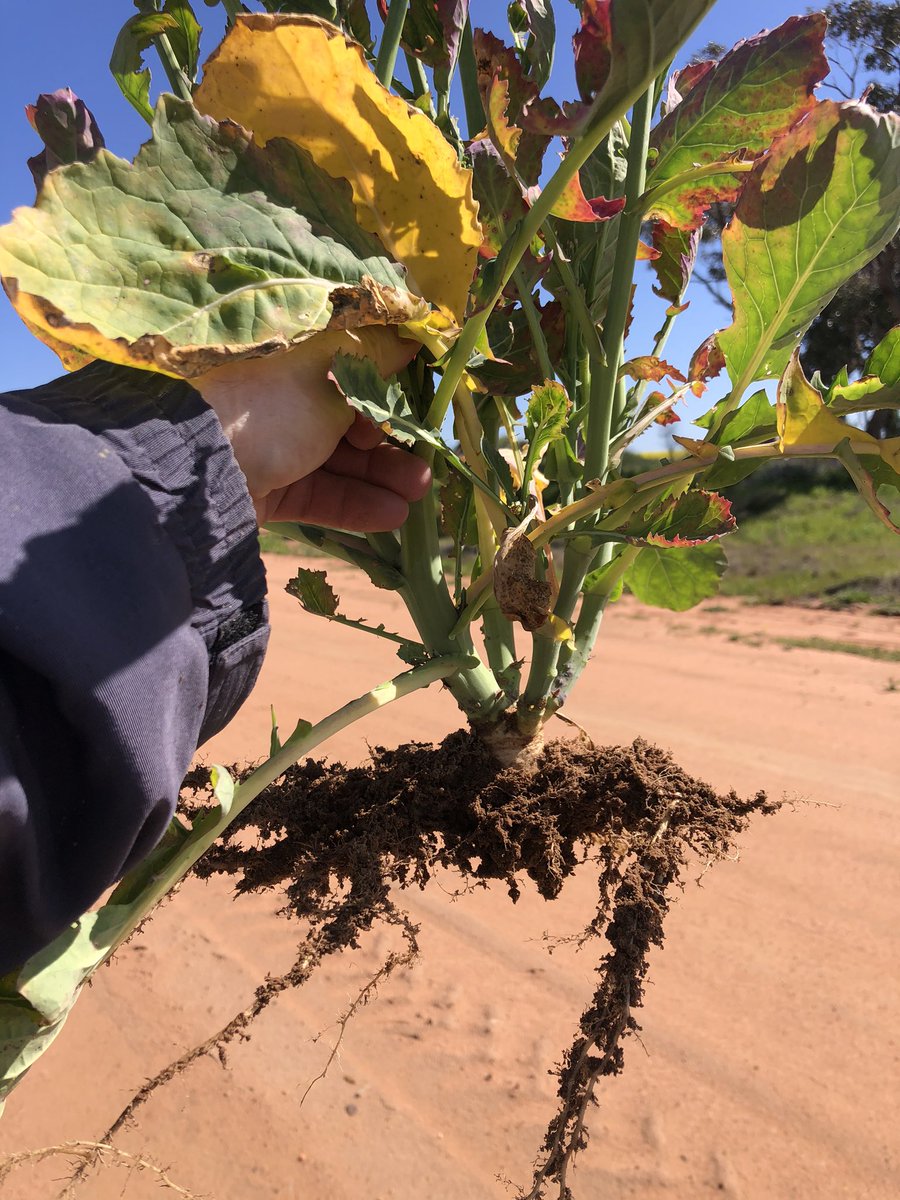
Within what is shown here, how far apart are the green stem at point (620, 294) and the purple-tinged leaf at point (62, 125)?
1.49ft

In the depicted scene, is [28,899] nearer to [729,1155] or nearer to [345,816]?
[345,816]

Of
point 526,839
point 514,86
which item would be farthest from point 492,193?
point 526,839

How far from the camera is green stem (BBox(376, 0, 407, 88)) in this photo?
744 millimetres

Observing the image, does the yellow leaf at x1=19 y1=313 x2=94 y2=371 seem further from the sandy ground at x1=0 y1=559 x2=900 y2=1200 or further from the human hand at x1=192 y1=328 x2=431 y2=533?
the sandy ground at x1=0 y1=559 x2=900 y2=1200

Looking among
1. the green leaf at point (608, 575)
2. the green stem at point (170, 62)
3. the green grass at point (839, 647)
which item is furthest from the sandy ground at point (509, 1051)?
the green grass at point (839, 647)

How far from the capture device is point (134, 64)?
84cm

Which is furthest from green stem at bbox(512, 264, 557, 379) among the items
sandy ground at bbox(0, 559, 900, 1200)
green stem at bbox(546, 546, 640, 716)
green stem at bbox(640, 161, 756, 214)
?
sandy ground at bbox(0, 559, 900, 1200)

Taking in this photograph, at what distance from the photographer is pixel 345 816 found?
979mm

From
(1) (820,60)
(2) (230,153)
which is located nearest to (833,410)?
(1) (820,60)

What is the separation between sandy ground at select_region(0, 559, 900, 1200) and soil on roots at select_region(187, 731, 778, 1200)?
204mm

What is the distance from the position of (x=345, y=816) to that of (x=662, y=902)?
37 cm

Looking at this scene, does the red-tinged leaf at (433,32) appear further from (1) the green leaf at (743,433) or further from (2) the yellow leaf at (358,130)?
(1) the green leaf at (743,433)

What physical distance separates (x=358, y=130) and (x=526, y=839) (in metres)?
0.70

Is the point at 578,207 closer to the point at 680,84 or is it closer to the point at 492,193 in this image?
the point at 492,193
